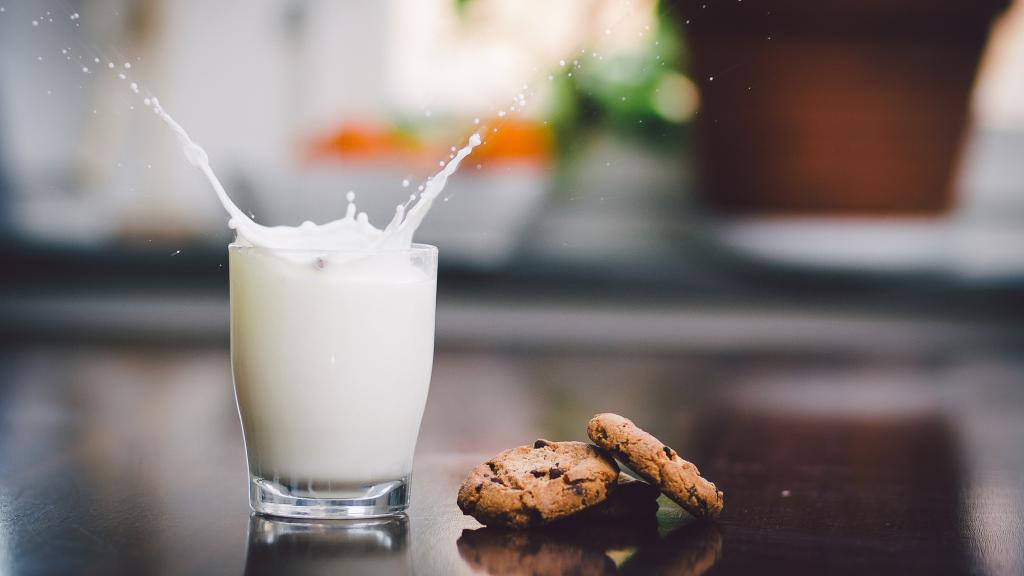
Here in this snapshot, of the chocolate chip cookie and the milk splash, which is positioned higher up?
the milk splash

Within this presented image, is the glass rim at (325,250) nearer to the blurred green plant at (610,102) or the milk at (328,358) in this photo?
the milk at (328,358)

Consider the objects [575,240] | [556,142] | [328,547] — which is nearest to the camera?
[328,547]

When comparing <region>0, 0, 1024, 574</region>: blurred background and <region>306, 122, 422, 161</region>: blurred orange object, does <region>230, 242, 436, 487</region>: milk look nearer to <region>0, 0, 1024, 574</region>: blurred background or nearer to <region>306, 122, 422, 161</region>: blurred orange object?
<region>0, 0, 1024, 574</region>: blurred background

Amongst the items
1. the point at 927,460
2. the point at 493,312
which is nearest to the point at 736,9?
the point at 493,312

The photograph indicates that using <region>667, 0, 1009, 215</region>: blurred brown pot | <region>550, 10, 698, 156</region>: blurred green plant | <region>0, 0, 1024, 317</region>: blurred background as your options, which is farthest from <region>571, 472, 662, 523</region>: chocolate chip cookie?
<region>550, 10, 698, 156</region>: blurred green plant

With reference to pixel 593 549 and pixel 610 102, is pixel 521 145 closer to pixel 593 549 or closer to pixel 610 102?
pixel 610 102

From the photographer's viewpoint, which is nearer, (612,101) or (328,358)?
(328,358)

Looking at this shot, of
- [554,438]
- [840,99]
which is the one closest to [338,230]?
[554,438]

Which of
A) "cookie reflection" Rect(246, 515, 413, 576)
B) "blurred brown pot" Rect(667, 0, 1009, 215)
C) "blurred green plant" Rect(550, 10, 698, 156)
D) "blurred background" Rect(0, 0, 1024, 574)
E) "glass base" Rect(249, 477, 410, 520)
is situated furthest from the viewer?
"blurred green plant" Rect(550, 10, 698, 156)
